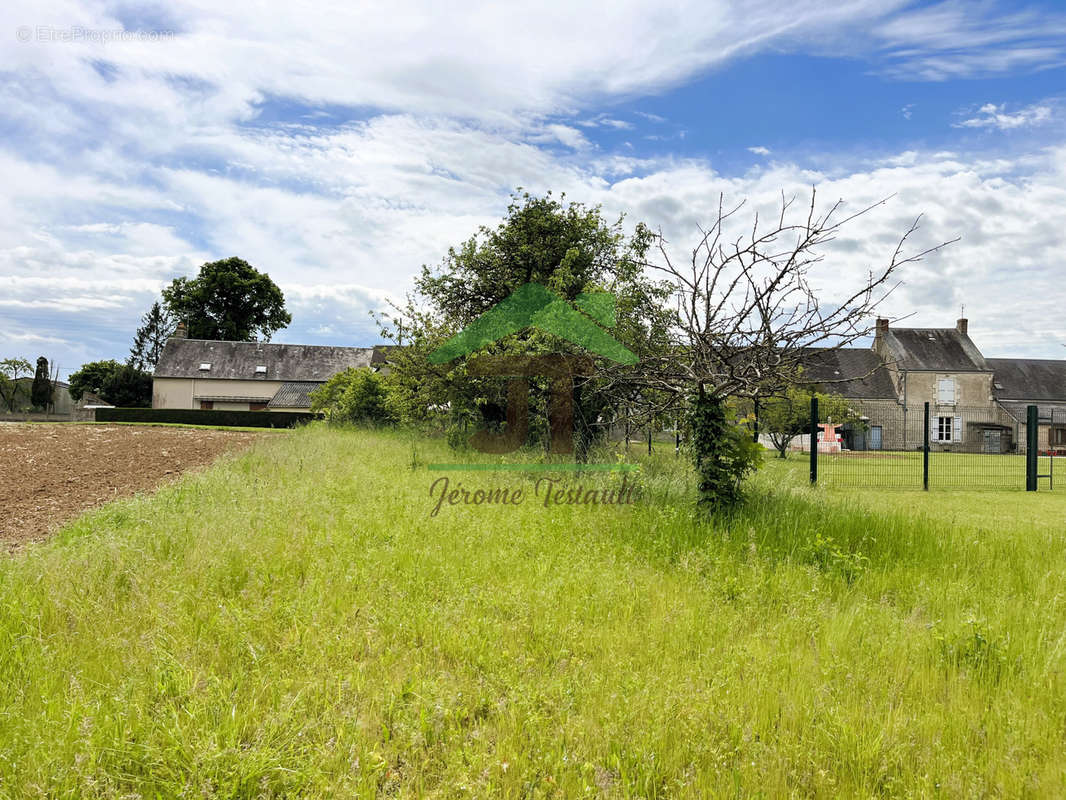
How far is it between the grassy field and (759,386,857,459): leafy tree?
729 inches

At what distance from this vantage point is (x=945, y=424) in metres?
40.3

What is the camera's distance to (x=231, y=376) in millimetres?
47844

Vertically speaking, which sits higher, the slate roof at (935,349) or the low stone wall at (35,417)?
the slate roof at (935,349)

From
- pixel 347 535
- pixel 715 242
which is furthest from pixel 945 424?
pixel 347 535

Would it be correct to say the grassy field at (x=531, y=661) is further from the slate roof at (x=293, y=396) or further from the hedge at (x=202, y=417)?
the slate roof at (x=293, y=396)

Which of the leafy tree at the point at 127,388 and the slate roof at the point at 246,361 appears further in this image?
the leafy tree at the point at 127,388

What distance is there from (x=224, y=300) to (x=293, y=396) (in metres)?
14.2

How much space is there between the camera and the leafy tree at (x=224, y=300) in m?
51.8

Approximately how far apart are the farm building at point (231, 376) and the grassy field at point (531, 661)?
143 ft

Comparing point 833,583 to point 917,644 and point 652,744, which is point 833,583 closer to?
point 917,644

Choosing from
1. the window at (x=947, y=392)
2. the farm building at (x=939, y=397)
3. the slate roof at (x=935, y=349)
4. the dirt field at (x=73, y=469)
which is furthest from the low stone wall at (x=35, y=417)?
the window at (x=947, y=392)

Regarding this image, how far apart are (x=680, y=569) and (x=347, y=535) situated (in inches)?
124

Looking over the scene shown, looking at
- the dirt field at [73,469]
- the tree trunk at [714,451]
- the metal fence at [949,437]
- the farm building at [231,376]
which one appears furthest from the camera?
the farm building at [231,376]

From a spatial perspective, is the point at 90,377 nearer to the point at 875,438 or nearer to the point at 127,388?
the point at 127,388
